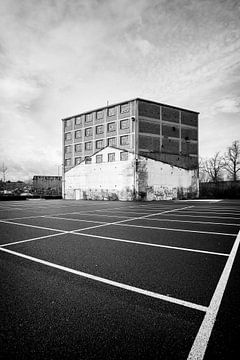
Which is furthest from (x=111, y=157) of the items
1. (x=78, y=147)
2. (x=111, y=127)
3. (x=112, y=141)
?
(x=78, y=147)

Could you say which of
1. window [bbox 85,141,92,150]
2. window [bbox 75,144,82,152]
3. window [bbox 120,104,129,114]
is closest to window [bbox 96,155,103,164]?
window [bbox 85,141,92,150]

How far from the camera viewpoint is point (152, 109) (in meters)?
40.1

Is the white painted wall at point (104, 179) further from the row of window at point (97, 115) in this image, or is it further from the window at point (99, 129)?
the row of window at point (97, 115)

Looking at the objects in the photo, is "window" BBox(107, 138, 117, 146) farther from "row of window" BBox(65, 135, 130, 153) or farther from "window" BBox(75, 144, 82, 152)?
"window" BBox(75, 144, 82, 152)

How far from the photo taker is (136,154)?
34062 millimetres

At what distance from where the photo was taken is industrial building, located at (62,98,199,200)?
113ft

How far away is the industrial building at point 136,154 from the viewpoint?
34.5 m

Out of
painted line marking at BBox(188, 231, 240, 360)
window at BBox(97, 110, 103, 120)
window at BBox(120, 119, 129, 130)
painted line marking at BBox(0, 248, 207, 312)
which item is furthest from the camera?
window at BBox(97, 110, 103, 120)

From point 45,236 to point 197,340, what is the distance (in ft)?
18.8

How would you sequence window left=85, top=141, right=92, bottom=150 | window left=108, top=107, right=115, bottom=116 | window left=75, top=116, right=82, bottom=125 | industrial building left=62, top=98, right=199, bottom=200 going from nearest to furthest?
industrial building left=62, top=98, right=199, bottom=200
window left=108, top=107, right=115, bottom=116
window left=85, top=141, right=92, bottom=150
window left=75, top=116, right=82, bottom=125

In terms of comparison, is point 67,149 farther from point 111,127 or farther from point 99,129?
point 111,127

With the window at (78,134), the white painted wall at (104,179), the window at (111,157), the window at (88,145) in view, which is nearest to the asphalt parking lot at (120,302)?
the white painted wall at (104,179)

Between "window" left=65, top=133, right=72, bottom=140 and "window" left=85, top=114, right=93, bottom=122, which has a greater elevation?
"window" left=85, top=114, right=93, bottom=122

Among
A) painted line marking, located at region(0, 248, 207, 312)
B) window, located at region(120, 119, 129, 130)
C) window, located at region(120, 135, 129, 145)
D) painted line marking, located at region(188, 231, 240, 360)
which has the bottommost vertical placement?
painted line marking, located at region(0, 248, 207, 312)
